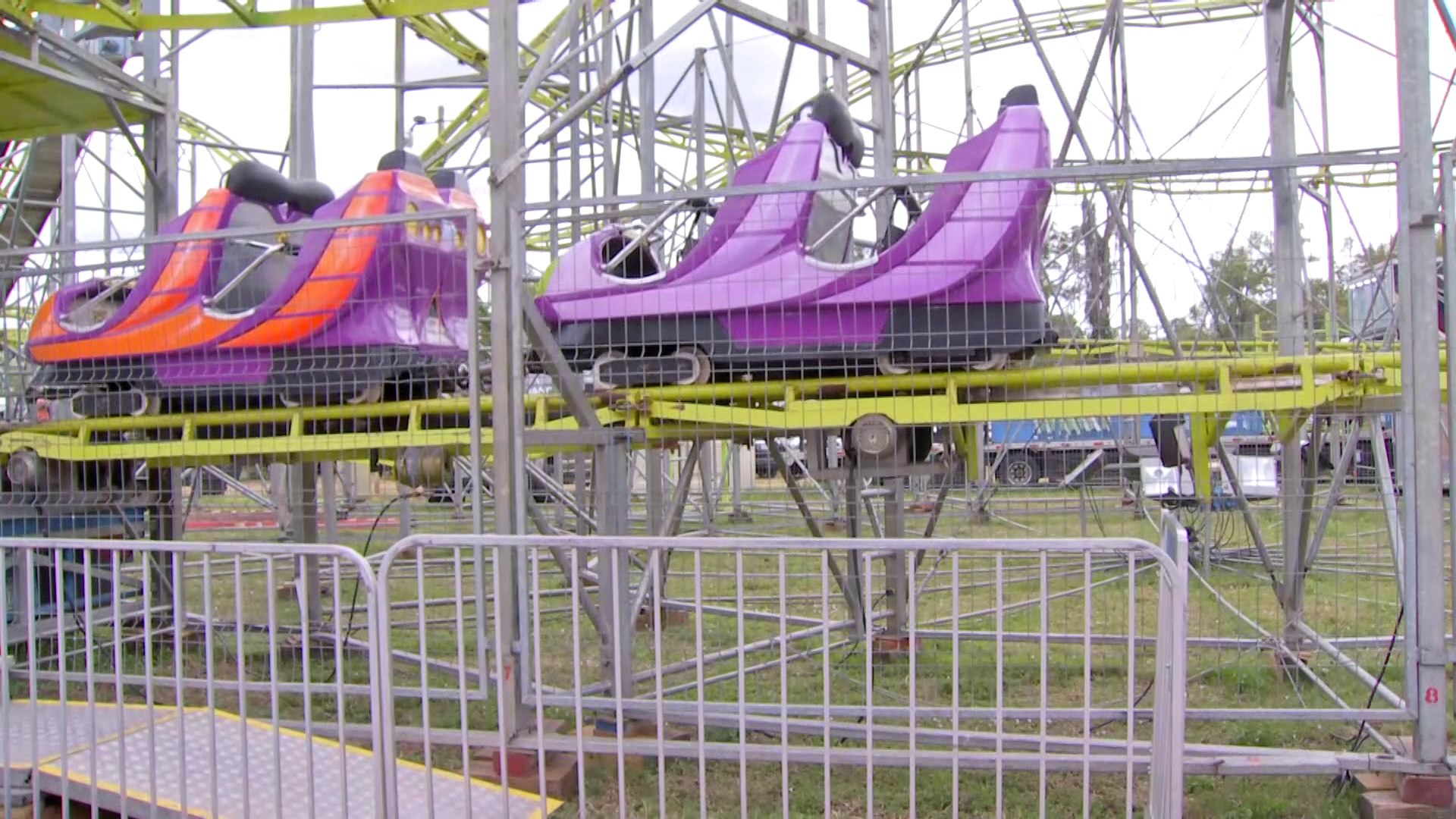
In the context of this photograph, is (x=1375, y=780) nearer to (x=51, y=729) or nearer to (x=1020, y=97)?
(x=1020, y=97)

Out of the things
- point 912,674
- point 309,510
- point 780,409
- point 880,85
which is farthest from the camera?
point 309,510

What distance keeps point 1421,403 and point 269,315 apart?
5.15m

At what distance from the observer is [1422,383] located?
4.05 metres

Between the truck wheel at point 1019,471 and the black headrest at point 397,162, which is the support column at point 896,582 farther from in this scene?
the black headrest at point 397,162

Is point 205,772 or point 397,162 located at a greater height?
point 397,162

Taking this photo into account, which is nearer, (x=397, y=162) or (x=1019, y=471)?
(x=397, y=162)

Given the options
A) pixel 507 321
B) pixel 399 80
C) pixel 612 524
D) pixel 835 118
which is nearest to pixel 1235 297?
pixel 835 118

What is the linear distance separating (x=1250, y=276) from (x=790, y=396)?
109 inches

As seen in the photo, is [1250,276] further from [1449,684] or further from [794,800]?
[794,800]

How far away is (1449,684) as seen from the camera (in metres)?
5.88

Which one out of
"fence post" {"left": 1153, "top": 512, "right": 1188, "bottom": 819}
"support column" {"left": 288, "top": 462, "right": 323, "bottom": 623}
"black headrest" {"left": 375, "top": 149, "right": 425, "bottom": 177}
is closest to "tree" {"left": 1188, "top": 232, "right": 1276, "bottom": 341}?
"fence post" {"left": 1153, "top": 512, "right": 1188, "bottom": 819}

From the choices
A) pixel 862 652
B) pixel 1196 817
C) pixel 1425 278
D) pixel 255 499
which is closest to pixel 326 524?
pixel 255 499

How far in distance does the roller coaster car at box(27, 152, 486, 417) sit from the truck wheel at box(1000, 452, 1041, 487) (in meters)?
3.13

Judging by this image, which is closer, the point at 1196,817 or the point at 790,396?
the point at 1196,817
